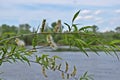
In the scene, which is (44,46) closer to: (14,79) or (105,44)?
(105,44)

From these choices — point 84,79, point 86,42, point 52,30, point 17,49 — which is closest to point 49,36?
point 52,30

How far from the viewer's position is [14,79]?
1777 cm

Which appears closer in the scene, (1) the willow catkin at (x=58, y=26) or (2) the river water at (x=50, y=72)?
(1) the willow catkin at (x=58, y=26)

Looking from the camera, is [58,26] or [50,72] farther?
[50,72]

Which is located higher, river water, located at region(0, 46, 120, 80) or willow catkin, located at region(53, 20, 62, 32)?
willow catkin, located at region(53, 20, 62, 32)

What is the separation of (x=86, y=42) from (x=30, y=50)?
0.47 meters

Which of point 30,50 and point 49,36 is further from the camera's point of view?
point 30,50

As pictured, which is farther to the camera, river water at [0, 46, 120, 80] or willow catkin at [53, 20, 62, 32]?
river water at [0, 46, 120, 80]

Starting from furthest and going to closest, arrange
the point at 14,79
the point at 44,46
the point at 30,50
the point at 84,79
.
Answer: the point at 14,79, the point at 84,79, the point at 30,50, the point at 44,46

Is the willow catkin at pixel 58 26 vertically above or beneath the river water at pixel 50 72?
above

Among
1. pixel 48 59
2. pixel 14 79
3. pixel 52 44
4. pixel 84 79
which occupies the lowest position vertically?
pixel 14 79

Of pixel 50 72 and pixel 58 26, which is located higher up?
pixel 58 26

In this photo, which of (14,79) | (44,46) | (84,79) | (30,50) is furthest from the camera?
(14,79)

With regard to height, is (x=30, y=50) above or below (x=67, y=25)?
below
